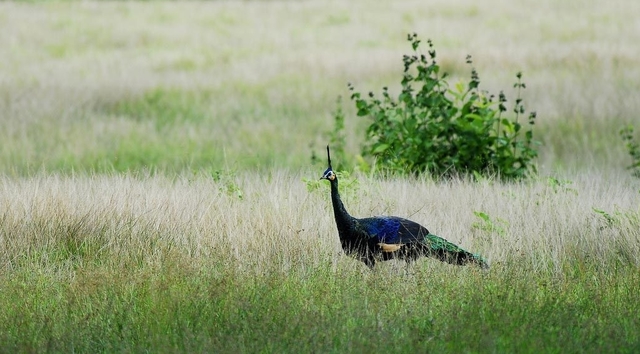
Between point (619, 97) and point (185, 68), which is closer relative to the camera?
point (619, 97)

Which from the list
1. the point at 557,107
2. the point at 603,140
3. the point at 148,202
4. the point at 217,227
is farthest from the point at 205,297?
the point at 557,107

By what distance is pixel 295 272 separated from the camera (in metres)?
5.70

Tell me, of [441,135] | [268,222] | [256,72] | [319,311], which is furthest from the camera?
[256,72]

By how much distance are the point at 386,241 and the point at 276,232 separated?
1.04 metres

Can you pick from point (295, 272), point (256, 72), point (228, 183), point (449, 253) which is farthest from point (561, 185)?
point (256, 72)

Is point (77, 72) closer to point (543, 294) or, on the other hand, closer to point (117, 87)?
point (117, 87)

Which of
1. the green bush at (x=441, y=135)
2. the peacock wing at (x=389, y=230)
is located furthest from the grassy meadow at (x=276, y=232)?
the green bush at (x=441, y=135)

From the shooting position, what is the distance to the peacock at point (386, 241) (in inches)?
215

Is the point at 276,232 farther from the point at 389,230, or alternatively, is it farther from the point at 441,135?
the point at 441,135

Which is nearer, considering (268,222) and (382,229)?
(382,229)

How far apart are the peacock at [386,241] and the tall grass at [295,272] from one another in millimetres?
88

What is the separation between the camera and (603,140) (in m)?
12.1

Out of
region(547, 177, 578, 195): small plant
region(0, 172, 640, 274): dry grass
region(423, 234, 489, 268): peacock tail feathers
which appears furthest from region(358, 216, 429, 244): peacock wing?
region(547, 177, 578, 195): small plant

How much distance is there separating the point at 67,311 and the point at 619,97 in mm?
10186
